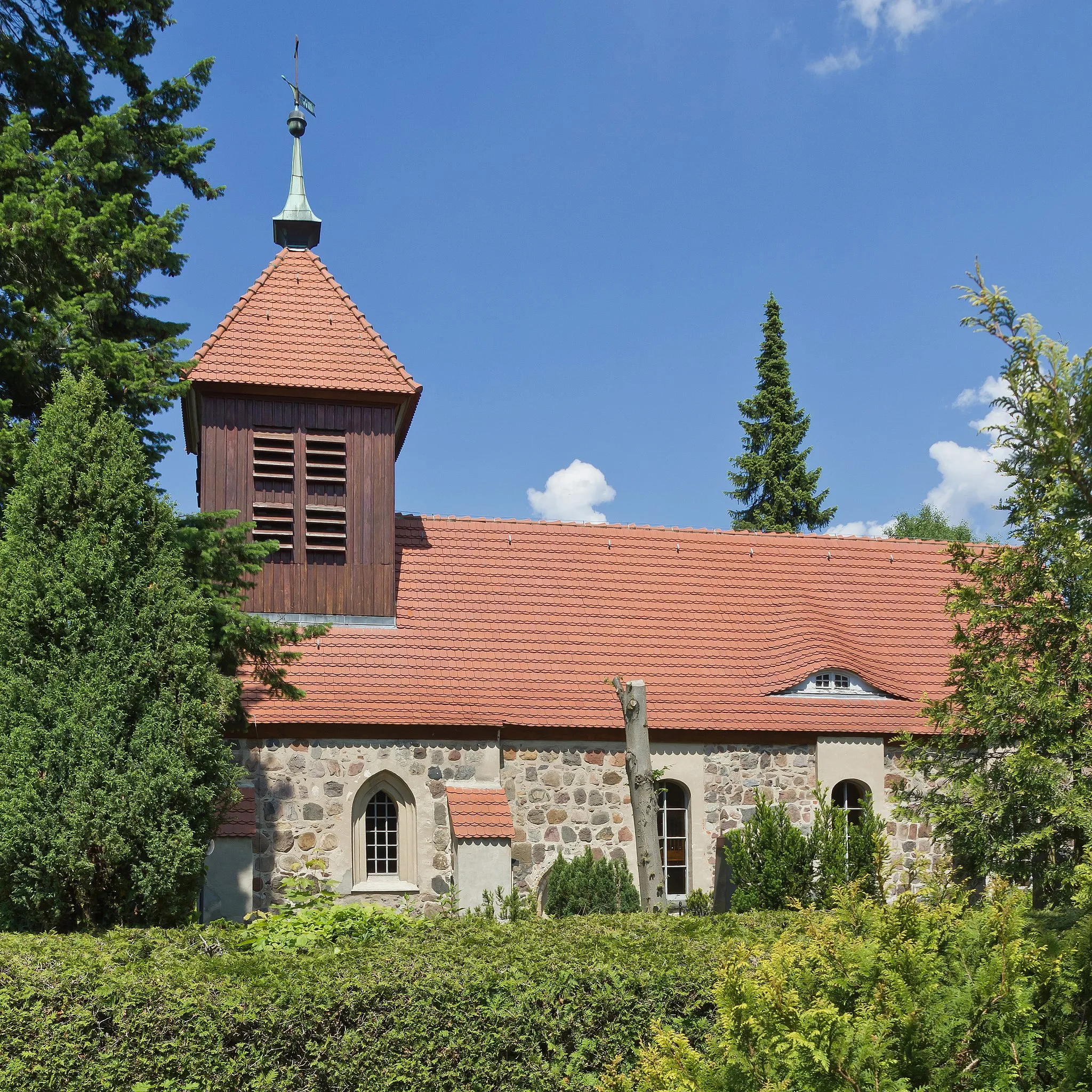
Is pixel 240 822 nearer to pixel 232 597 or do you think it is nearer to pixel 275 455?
pixel 232 597

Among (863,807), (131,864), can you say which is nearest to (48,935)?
(131,864)

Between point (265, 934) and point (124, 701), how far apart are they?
2.18 meters

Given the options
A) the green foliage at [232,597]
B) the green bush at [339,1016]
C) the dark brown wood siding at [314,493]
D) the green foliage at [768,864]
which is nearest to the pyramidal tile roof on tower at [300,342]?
the dark brown wood siding at [314,493]

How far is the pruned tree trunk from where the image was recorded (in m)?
9.80

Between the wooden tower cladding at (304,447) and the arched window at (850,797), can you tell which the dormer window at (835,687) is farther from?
the wooden tower cladding at (304,447)

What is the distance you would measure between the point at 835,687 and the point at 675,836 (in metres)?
3.12

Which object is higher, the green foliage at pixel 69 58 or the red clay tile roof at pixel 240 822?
the green foliage at pixel 69 58

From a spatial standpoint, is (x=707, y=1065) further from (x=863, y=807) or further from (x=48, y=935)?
(x=863, y=807)

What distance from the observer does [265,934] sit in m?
7.03

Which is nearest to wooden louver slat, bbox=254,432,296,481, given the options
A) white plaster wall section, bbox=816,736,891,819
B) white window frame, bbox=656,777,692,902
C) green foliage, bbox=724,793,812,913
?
white window frame, bbox=656,777,692,902

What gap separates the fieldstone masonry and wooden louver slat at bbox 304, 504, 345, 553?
283 cm

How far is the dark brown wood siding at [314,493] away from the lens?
14562mm

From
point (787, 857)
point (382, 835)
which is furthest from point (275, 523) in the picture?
point (787, 857)

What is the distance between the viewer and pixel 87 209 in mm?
11242
